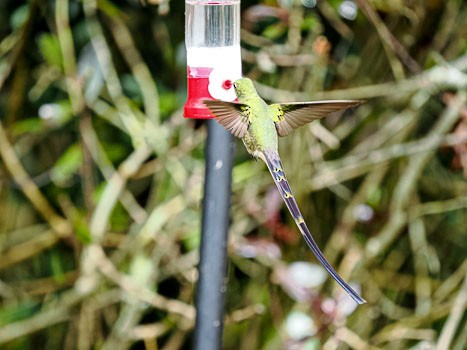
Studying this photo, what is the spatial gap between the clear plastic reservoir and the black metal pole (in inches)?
2.6

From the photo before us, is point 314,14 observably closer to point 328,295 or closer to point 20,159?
point 328,295

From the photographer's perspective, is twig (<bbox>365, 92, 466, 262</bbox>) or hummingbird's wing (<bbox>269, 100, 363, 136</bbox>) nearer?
hummingbird's wing (<bbox>269, 100, 363, 136</bbox>)

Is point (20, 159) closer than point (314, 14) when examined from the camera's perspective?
No

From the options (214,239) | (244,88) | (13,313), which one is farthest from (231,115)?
(13,313)

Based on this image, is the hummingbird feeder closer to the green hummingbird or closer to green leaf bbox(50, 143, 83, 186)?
the green hummingbird

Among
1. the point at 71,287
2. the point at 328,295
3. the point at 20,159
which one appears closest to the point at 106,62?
the point at 20,159

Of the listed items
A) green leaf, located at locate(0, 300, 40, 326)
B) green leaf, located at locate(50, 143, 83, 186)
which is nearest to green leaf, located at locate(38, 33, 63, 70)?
green leaf, located at locate(50, 143, 83, 186)

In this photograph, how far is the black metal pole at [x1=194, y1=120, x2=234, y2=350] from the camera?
5.20 ft

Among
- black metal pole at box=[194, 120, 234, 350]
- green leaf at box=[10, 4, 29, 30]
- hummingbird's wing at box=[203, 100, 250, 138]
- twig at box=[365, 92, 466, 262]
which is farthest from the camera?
twig at box=[365, 92, 466, 262]

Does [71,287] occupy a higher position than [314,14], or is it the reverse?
[314,14]

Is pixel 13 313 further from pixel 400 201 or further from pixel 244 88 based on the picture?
pixel 244 88

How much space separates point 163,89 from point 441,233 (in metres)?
1.01

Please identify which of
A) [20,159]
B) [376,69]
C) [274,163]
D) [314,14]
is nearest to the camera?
[274,163]

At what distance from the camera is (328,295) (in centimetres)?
277
